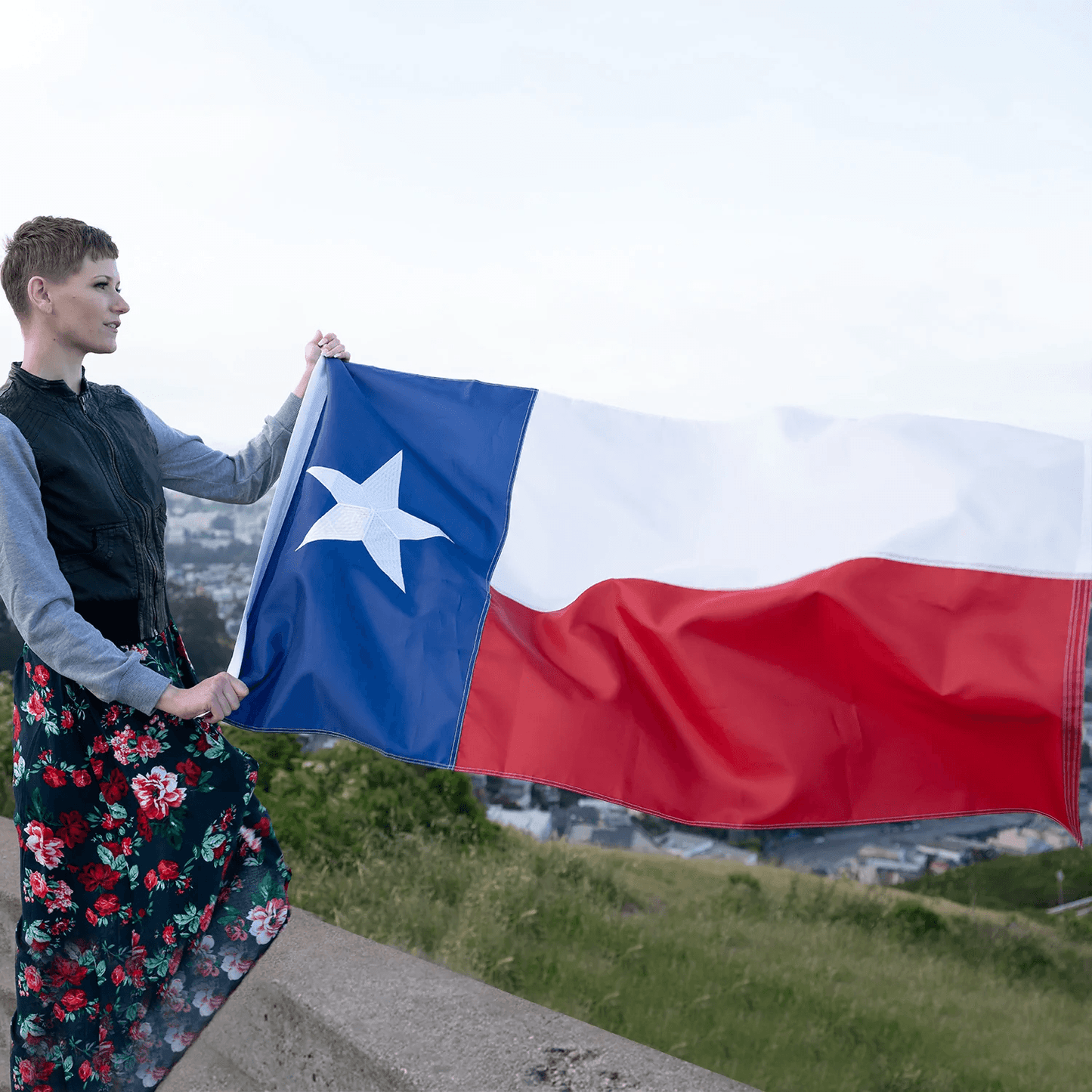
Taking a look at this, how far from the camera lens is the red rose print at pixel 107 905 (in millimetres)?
2004

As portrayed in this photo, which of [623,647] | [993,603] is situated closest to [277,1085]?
[623,647]

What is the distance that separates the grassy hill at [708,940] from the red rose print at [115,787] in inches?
69.7

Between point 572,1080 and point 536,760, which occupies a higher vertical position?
point 536,760

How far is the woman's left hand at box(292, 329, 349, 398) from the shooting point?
2.59m

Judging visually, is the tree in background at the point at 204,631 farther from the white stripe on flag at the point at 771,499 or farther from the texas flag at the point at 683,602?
the white stripe on flag at the point at 771,499

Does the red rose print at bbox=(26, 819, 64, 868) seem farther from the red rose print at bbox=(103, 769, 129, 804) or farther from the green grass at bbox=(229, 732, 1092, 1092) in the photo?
the green grass at bbox=(229, 732, 1092, 1092)

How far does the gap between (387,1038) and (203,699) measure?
3.17ft

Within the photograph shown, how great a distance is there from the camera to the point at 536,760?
2326mm

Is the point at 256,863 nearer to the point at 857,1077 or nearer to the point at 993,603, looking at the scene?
the point at 993,603

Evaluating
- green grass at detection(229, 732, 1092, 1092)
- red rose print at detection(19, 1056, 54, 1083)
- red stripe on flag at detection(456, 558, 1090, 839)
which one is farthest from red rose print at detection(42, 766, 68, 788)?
green grass at detection(229, 732, 1092, 1092)

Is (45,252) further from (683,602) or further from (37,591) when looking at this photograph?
(683,602)

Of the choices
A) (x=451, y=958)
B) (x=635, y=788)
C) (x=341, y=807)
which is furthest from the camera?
(x=341, y=807)

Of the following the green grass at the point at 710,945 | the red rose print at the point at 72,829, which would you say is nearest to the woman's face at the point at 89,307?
the red rose print at the point at 72,829

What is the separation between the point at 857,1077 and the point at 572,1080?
1315 mm
